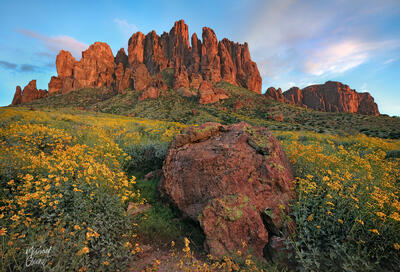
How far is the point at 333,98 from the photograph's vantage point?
12138 centimetres

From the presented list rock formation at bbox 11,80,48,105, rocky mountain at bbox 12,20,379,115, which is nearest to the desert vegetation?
rocky mountain at bbox 12,20,379,115

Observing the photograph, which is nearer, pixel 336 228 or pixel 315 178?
pixel 336 228

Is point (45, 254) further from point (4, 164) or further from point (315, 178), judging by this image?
point (315, 178)

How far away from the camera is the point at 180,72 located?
88.9m

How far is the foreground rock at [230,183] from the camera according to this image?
4.01m

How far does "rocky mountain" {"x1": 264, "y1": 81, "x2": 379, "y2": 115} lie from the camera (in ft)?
381

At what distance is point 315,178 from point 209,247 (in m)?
3.98

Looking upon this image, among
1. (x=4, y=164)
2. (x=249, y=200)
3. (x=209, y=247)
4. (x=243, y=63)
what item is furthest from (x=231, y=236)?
(x=243, y=63)

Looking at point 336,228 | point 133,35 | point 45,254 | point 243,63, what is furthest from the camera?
point 133,35

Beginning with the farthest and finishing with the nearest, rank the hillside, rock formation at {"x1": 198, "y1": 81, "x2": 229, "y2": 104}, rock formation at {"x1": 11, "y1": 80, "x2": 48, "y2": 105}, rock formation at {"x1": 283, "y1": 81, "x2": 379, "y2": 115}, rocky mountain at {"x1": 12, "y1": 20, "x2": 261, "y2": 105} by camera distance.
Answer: rock formation at {"x1": 283, "y1": 81, "x2": 379, "y2": 115}
rock formation at {"x1": 11, "y1": 80, "x2": 48, "y2": 105}
rocky mountain at {"x1": 12, "y1": 20, "x2": 261, "y2": 105}
rock formation at {"x1": 198, "y1": 81, "x2": 229, "y2": 104}
the hillside

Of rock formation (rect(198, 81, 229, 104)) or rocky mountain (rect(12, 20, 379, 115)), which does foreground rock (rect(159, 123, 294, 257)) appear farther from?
rocky mountain (rect(12, 20, 379, 115))

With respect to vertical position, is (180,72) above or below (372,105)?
above

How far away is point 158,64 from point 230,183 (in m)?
122

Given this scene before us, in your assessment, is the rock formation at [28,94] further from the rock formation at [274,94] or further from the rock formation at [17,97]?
the rock formation at [274,94]
